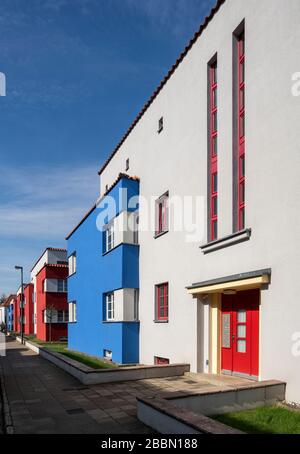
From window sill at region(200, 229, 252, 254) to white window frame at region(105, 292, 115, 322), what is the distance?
26.0 feet

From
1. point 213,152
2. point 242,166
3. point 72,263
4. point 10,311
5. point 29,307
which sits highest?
point 213,152

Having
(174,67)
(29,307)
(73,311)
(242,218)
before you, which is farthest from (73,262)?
(29,307)

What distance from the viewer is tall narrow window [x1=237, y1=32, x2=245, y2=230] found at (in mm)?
11188

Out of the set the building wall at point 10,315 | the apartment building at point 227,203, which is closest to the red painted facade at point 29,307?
the building wall at point 10,315

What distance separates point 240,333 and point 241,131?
529 centimetres

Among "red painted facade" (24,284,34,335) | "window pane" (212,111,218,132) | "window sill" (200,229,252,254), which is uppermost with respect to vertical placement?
"window pane" (212,111,218,132)

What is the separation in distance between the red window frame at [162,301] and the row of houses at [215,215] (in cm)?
6

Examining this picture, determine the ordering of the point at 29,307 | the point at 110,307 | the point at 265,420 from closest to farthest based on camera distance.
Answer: the point at 265,420 → the point at 110,307 → the point at 29,307

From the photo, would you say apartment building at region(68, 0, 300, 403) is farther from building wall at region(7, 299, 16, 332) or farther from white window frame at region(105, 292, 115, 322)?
building wall at region(7, 299, 16, 332)

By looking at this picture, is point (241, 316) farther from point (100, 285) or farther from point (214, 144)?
point (100, 285)

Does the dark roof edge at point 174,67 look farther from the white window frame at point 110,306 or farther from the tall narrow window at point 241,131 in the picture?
the white window frame at point 110,306

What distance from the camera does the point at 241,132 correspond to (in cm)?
1138

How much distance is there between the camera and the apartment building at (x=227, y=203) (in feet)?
30.5

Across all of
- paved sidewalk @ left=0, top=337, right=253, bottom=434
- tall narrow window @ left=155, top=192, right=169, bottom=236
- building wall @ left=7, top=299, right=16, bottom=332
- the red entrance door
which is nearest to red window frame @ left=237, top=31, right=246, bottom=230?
the red entrance door
